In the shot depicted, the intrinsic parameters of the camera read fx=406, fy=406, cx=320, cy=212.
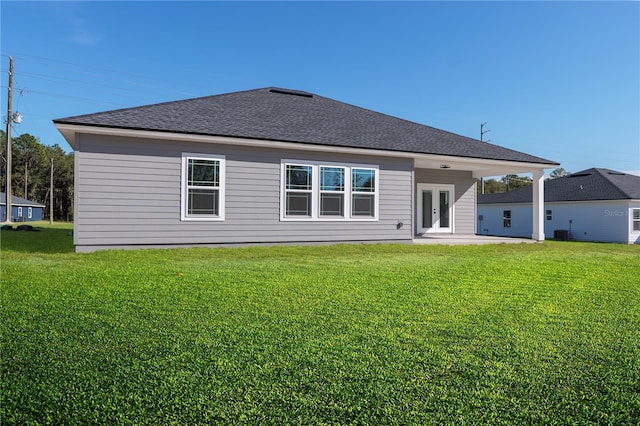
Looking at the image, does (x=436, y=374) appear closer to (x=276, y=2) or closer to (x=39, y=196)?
(x=276, y=2)

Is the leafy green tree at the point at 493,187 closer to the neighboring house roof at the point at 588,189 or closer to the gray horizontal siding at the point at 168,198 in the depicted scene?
the neighboring house roof at the point at 588,189

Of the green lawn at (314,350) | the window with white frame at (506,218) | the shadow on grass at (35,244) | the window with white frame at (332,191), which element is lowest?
the green lawn at (314,350)

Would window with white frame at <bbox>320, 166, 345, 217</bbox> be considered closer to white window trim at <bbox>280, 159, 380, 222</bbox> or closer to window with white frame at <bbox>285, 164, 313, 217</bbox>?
white window trim at <bbox>280, 159, 380, 222</bbox>

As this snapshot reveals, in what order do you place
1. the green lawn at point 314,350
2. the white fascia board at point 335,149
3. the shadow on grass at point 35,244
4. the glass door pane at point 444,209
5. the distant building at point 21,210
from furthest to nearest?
the distant building at point 21,210 < the glass door pane at point 444,209 < the shadow on grass at point 35,244 < the white fascia board at point 335,149 < the green lawn at point 314,350

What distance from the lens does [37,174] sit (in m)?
58.0

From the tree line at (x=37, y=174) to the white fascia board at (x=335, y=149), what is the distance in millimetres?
53553

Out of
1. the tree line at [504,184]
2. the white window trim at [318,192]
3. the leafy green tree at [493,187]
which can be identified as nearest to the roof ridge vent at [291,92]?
the white window trim at [318,192]

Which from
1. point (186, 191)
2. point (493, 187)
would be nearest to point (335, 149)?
point (186, 191)

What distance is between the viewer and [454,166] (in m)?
15.4

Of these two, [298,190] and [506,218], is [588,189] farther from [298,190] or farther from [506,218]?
[298,190]

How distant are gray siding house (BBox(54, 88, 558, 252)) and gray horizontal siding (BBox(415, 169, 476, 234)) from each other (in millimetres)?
2012

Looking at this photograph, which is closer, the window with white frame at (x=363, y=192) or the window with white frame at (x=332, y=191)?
the window with white frame at (x=332, y=191)

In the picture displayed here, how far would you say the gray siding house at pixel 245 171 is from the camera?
9930 mm

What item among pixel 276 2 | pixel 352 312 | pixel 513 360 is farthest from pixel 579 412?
pixel 276 2
